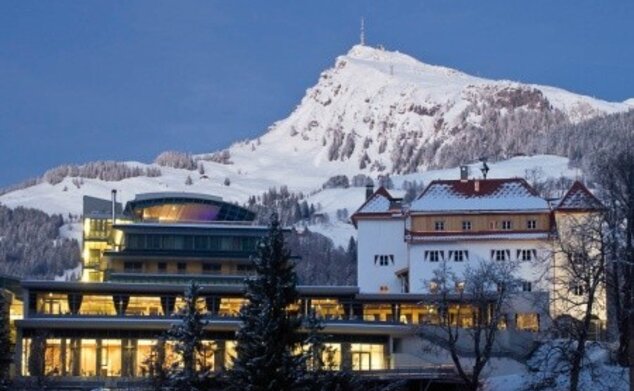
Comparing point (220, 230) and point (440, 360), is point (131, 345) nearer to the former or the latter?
point (440, 360)

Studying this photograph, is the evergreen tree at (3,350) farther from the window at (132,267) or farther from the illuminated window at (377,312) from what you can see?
the window at (132,267)

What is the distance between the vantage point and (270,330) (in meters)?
53.8

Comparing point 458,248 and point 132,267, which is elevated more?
point 458,248

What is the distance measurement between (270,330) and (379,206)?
67.7 meters

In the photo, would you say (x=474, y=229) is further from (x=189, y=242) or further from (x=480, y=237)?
(x=189, y=242)

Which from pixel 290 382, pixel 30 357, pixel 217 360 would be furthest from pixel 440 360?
pixel 290 382

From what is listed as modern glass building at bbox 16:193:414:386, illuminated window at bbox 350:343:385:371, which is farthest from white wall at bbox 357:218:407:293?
illuminated window at bbox 350:343:385:371

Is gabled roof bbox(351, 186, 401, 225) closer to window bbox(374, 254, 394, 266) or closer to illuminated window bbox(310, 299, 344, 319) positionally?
window bbox(374, 254, 394, 266)

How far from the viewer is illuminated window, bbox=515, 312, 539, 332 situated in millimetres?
97562

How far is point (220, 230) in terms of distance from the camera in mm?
126938

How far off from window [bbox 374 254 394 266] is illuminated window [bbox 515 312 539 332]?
21601 mm

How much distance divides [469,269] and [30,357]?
35.7 m

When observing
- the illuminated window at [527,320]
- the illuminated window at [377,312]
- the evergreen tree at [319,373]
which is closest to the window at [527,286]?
the illuminated window at [527,320]

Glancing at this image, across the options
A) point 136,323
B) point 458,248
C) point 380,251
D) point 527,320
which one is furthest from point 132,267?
point 527,320
